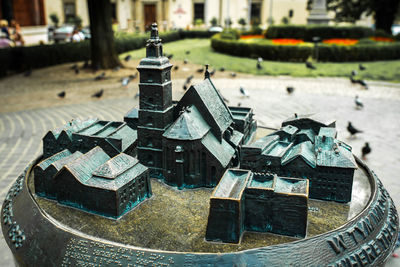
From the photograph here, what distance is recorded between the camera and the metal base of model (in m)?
4.98

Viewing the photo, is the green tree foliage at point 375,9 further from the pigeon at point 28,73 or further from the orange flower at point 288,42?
the pigeon at point 28,73

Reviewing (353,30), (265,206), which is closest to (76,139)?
(265,206)

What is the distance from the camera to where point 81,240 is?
17.6ft

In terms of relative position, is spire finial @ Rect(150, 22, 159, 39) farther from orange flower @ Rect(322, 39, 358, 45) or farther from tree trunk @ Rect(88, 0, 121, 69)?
orange flower @ Rect(322, 39, 358, 45)

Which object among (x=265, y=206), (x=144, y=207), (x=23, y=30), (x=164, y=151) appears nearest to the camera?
(x=265, y=206)

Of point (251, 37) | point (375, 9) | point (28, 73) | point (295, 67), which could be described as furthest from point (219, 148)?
point (375, 9)

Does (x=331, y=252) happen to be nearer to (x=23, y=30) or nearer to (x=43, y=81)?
(x=43, y=81)

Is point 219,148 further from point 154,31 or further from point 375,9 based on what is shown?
point 375,9

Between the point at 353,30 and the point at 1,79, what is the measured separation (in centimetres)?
3620

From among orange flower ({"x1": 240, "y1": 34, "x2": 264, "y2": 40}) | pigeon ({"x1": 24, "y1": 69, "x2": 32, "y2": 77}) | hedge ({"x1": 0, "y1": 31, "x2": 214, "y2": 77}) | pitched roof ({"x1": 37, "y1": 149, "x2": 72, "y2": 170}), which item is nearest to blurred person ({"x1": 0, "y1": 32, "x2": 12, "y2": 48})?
hedge ({"x1": 0, "y1": 31, "x2": 214, "y2": 77})

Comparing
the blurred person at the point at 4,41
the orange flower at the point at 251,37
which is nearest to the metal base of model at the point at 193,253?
the blurred person at the point at 4,41

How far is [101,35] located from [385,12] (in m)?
33.3

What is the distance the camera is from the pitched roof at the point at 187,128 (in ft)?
21.5

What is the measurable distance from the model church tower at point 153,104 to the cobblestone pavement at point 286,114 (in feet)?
11.4
